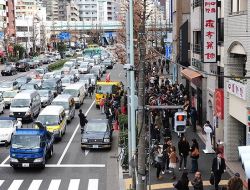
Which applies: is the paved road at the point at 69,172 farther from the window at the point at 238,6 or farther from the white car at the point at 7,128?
the window at the point at 238,6

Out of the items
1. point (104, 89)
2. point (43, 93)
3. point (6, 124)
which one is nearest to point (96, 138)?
point (6, 124)

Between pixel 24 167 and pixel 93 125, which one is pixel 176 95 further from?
pixel 24 167

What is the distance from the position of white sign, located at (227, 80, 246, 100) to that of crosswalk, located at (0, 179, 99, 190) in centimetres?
700

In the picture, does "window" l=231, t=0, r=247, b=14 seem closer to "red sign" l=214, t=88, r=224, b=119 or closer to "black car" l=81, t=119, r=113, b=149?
"red sign" l=214, t=88, r=224, b=119

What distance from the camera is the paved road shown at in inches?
865

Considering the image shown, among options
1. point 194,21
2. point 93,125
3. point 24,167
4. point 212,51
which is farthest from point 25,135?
point 194,21

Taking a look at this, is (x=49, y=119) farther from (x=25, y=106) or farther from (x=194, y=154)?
(x=194, y=154)

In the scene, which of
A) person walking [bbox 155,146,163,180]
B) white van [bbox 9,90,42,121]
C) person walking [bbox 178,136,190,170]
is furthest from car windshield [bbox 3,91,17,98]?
person walking [bbox 178,136,190,170]

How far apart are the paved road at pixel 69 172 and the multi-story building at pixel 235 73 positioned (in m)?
5.63

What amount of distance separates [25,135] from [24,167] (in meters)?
1.49

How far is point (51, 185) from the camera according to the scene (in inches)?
866

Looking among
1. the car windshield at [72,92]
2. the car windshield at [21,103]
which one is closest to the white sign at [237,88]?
the car windshield at [21,103]

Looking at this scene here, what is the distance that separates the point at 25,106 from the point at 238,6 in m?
20.1

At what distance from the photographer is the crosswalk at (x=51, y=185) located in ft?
70.8
